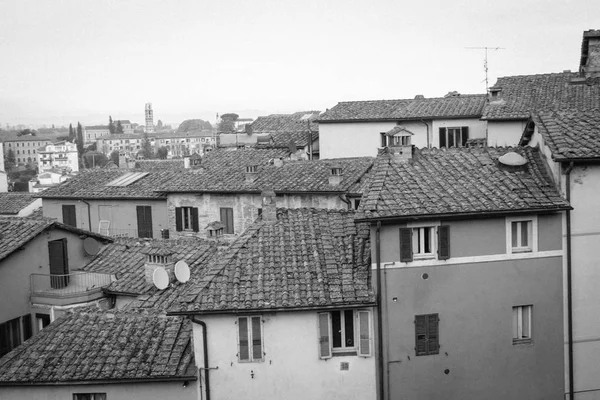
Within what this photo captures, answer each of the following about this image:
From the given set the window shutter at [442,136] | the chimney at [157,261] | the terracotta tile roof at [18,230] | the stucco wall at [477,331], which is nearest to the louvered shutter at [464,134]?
the window shutter at [442,136]

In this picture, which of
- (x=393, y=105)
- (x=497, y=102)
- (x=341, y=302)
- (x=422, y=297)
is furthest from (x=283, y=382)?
(x=393, y=105)

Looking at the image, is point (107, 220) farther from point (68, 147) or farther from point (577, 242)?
point (68, 147)

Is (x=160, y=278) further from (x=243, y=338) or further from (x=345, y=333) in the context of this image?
(x=345, y=333)

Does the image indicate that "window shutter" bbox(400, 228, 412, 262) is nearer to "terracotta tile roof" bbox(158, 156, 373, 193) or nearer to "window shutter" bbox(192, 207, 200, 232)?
"terracotta tile roof" bbox(158, 156, 373, 193)

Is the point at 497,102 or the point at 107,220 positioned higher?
the point at 497,102

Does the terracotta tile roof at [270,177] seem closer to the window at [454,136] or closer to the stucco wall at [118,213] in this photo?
the stucco wall at [118,213]

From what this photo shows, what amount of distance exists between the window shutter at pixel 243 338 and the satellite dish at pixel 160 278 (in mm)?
5479

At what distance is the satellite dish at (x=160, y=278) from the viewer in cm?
2111

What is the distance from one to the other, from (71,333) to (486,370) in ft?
33.4

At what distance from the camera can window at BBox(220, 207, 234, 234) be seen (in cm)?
3556

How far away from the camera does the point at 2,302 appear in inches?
824

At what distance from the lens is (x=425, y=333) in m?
16.9

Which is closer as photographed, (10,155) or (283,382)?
(283,382)

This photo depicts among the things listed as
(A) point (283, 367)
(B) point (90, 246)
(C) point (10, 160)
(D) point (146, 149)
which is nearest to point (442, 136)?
(B) point (90, 246)
